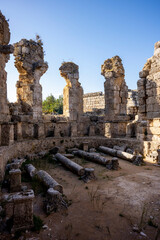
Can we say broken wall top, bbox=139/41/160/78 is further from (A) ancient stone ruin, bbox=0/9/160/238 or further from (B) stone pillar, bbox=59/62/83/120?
(B) stone pillar, bbox=59/62/83/120

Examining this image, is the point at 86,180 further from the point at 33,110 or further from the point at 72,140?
the point at 33,110

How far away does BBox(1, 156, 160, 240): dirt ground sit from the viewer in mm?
3336

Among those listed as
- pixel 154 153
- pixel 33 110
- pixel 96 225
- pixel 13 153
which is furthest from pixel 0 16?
pixel 154 153

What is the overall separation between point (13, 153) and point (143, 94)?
784 cm

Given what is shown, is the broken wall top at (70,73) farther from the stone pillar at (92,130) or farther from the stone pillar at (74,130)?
the stone pillar at (92,130)

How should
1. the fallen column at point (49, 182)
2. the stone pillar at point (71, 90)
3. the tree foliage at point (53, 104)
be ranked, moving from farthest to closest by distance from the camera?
the tree foliage at point (53, 104) < the stone pillar at point (71, 90) < the fallen column at point (49, 182)

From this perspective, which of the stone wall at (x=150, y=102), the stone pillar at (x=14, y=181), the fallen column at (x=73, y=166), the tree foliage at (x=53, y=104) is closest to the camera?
the stone pillar at (x=14, y=181)

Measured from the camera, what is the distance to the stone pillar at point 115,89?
1291 centimetres

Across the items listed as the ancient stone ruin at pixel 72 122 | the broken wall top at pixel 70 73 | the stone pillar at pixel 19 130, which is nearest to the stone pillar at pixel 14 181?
the ancient stone ruin at pixel 72 122

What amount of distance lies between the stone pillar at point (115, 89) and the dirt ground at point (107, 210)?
6713mm

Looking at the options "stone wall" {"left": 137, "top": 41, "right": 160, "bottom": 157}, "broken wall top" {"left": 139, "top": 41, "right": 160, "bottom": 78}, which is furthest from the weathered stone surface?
"broken wall top" {"left": 139, "top": 41, "right": 160, "bottom": 78}

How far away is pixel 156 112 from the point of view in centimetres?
891

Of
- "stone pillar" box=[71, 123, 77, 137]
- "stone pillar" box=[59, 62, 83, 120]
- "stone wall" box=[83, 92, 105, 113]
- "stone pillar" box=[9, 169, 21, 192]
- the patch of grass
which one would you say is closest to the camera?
the patch of grass

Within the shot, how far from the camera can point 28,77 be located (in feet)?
35.8
